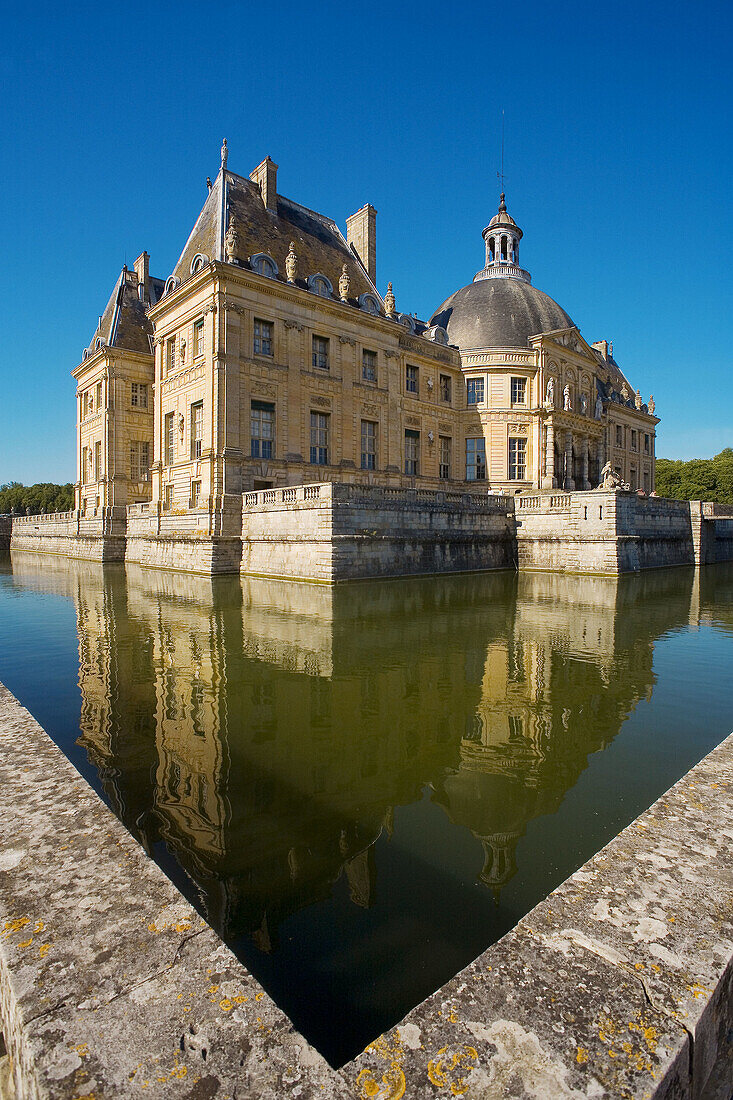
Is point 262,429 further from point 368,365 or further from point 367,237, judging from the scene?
point 367,237

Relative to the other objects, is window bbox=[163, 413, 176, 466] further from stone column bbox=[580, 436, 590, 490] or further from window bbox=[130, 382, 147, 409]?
stone column bbox=[580, 436, 590, 490]

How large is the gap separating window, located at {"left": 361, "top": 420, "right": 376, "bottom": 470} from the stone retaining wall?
29.2m

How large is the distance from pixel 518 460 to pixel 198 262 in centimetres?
2183

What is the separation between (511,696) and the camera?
736 centimetres

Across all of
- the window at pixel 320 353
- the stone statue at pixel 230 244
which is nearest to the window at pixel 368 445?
the window at pixel 320 353

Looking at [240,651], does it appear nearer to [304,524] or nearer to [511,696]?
[511,696]

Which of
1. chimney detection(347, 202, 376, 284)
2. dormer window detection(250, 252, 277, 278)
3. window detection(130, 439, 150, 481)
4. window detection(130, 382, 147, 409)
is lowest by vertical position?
window detection(130, 439, 150, 481)

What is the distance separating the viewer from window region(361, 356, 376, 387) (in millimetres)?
31031

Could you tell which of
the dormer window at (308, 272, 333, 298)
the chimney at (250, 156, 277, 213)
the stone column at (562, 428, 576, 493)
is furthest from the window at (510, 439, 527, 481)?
the chimney at (250, 156, 277, 213)

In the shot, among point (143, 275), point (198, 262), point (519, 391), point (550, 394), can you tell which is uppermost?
point (143, 275)

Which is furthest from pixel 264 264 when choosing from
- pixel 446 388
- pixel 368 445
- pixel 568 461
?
pixel 568 461

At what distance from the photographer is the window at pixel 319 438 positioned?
28703 mm

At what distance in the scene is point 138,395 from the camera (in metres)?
35.6

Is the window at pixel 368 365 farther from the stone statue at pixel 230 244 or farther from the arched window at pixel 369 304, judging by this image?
the stone statue at pixel 230 244
